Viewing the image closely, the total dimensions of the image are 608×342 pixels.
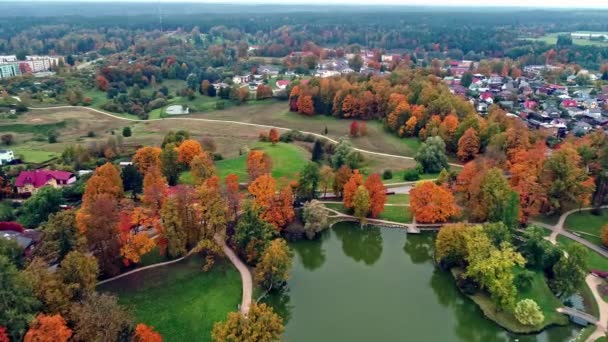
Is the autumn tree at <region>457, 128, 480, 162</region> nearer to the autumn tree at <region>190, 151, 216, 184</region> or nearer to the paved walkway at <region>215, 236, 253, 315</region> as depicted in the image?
the autumn tree at <region>190, 151, 216, 184</region>

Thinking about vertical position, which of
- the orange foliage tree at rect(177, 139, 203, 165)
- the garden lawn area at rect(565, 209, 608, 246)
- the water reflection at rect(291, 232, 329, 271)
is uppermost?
the orange foliage tree at rect(177, 139, 203, 165)

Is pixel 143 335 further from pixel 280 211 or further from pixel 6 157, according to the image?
pixel 6 157

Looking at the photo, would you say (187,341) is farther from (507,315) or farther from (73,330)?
(507,315)

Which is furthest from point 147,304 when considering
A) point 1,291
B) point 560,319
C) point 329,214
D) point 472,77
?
point 472,77

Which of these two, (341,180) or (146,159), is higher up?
(146,159)

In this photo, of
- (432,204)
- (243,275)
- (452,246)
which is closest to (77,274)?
(243,275)

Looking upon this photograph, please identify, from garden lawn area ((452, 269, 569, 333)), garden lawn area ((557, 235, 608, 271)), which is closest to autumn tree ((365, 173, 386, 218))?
garden lawn area ((452, 269, 569, 333))
